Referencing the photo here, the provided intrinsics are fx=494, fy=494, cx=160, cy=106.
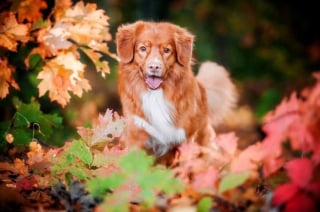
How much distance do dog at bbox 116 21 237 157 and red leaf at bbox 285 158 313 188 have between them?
1.75 metres

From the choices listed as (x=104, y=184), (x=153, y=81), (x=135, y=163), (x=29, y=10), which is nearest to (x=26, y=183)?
(x=104, y=184)

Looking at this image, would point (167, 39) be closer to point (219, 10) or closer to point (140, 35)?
point (140, 35)

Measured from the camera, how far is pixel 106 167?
292cm

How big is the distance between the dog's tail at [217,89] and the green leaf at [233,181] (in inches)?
99.9

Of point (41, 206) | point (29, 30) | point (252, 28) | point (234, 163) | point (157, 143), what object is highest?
point (252, 28)

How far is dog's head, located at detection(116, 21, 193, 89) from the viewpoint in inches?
146

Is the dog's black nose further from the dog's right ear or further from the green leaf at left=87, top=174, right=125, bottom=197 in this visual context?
the green leaf at left=87, top=174, right=125, bottom=197

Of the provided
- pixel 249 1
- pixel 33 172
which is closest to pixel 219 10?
pixel 249 1

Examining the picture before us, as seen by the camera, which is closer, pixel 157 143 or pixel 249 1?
pixel 157 143

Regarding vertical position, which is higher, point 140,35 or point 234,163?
point 140,35

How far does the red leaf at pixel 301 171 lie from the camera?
6.95 feet

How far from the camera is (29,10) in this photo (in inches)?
151

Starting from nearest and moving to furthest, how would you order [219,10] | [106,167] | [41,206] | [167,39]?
[41,206]
[106,167]
[167,39]
[219,10]

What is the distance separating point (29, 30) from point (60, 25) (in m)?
0.24
